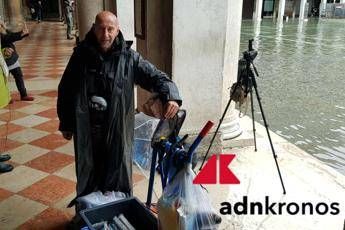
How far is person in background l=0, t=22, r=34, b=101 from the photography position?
4.91m

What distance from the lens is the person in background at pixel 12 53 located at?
491cm

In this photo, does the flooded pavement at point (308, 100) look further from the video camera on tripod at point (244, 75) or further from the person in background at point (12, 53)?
the person in background at point (12, 53)

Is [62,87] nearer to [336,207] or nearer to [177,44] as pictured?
[177,44]

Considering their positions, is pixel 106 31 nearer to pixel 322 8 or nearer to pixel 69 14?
pixel 69 14

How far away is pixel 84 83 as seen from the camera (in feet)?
7.65

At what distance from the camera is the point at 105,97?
239 cm

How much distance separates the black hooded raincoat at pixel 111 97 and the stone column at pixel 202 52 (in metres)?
1.16

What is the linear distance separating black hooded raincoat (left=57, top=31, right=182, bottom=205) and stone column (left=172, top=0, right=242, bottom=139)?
3.81ft

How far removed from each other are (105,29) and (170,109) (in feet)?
2.01

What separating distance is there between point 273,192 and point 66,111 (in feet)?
6.36

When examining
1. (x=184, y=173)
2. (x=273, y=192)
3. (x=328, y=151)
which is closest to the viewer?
(x=184, y=173)

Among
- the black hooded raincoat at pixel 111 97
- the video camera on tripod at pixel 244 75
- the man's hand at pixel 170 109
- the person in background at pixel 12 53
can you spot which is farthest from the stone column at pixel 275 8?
the man's hand at pixel 170 109

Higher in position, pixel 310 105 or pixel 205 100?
pixel 205 100

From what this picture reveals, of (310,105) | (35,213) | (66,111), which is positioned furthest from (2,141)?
(310,105)
